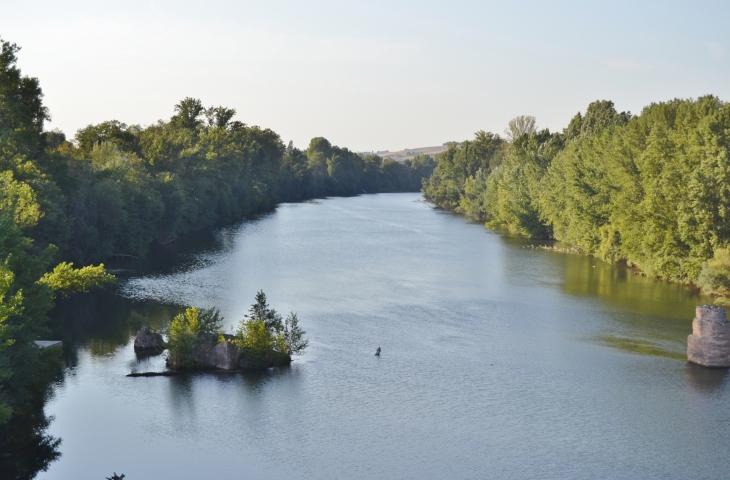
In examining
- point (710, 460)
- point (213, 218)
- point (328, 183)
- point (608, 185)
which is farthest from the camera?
point (328, 183)

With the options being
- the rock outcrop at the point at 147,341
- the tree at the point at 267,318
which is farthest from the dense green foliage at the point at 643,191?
the rock outcrop at the point at 147,341

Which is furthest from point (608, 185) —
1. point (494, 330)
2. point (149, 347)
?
point (149, 347)

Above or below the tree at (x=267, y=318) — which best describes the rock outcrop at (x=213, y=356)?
below

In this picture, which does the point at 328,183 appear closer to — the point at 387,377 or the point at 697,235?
the point at 697,235

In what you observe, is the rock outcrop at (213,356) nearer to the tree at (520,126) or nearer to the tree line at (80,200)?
the tree line at (80,200)

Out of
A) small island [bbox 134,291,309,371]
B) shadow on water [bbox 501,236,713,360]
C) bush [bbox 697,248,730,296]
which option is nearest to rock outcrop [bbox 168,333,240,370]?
small island [bbox 134,291,309,371]

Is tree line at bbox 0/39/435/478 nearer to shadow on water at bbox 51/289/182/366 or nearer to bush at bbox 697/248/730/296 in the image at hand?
shadow on water at bbox 51/289/182/366
